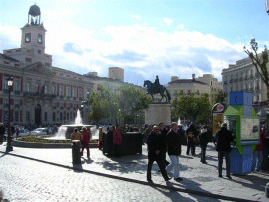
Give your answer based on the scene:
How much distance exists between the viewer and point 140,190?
9.55m

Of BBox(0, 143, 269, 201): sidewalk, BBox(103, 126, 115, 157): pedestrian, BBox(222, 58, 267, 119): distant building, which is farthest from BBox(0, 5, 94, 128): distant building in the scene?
BBox(0, 143, 269, 201): sidewalk

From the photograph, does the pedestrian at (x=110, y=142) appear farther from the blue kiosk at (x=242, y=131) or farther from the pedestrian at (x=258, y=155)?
the pedestrian at (x=258, y=155)

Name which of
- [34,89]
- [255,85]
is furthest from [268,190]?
[34,89]

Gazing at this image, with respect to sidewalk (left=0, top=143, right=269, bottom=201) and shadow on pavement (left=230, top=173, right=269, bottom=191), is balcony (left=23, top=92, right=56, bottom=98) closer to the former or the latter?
sidewalk (left=0, top=143, right=269, bottom=201)

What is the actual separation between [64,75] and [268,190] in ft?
243

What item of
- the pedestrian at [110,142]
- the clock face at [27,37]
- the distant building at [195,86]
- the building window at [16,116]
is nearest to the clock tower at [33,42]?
the clock face at [27,37]

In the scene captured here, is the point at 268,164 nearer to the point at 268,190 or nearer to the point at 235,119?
the point at 235,119

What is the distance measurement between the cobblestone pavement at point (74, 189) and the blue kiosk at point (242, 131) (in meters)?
3.45

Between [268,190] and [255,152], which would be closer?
[268,190]

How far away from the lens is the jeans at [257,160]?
41.7 ft

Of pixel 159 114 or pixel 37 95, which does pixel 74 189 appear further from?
pixel 37 95

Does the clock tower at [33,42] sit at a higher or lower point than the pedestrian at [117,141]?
higher

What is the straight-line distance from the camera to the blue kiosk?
1170cm

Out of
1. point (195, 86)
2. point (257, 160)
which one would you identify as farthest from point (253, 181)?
point (195, 86)
